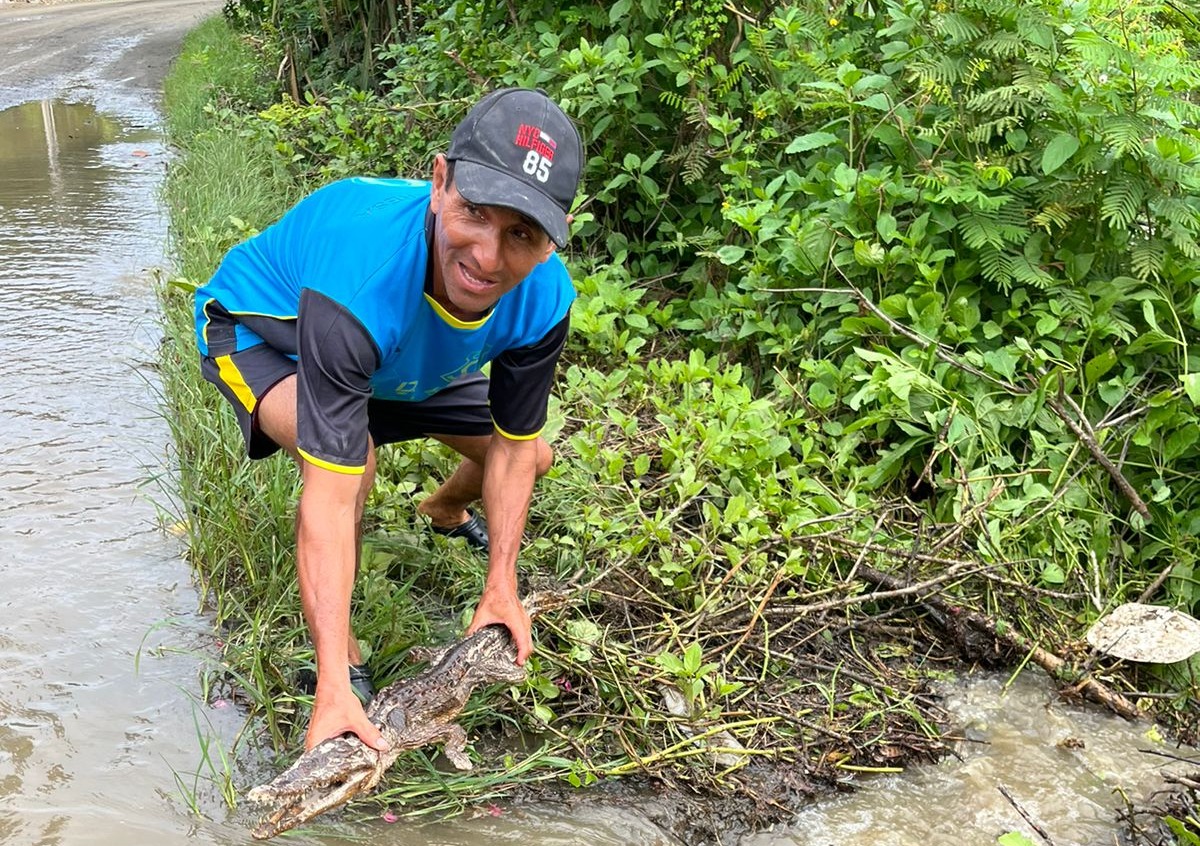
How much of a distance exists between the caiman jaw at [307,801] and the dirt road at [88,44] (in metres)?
9.81

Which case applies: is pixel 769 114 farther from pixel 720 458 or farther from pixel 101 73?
pixel 101 73

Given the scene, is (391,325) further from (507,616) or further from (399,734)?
(399,734)

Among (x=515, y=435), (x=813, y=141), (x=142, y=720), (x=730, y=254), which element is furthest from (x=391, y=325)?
(x=813, y=141)

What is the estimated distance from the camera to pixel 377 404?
2953 mm

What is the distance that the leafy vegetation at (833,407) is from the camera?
2.91m

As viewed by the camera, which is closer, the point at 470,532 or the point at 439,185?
the point at 439,185

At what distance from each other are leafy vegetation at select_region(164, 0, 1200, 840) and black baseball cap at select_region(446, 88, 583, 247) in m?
1.19

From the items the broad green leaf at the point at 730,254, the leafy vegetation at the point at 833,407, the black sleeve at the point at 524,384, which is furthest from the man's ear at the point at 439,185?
the broad green leaf at the point at 730,254

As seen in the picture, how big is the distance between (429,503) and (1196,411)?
94.8 inches

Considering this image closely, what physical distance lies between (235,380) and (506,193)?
97cm

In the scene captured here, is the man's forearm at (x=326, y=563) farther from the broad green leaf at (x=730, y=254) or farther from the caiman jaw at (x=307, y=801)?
the broad green leaf at (x=730, y=254)

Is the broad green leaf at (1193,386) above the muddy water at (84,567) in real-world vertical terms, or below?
above

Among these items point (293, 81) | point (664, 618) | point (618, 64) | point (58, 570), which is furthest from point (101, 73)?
point (664, 618)

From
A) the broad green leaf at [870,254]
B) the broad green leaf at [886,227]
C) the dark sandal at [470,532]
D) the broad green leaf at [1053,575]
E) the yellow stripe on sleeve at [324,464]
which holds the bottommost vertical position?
the dark sandal at [470,532]
